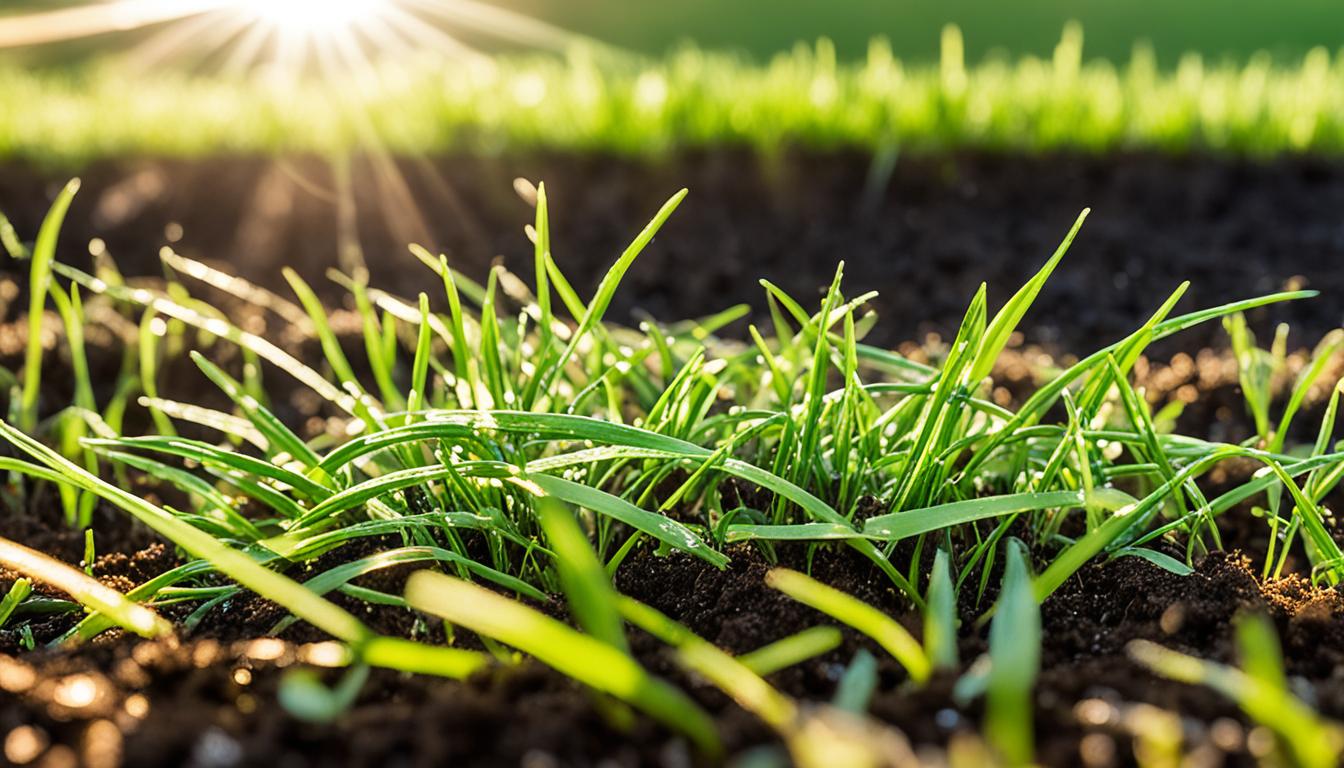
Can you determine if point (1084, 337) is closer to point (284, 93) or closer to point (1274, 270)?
point (1274, 270)

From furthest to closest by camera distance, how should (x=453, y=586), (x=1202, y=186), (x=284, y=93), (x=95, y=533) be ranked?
1. (x=284, y=93)
2. (x=1202, y=186)
3. (x=95, y=533)
4. (x=453, y=586)

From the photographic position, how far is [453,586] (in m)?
0.71

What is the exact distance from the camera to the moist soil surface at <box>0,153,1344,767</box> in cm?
82

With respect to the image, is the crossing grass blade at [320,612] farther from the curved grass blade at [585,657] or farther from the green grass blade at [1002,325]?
the green grass blade at [1002,325]

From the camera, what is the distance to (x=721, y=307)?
8.96 feet

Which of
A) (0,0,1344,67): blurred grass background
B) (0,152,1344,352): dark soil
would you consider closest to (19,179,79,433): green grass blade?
(0,152,1344,352): dark soil

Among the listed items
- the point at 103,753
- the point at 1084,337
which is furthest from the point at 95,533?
the point at 1084,337

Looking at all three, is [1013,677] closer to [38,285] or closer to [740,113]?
[38,285]

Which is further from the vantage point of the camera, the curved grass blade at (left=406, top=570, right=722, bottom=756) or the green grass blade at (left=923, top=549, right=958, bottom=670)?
the green grass blade at (left=923, top=549, right=958, bottom=670)

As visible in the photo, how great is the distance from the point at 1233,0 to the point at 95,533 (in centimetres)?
1346

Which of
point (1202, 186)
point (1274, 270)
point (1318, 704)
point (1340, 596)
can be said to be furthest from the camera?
point (1202, 186)

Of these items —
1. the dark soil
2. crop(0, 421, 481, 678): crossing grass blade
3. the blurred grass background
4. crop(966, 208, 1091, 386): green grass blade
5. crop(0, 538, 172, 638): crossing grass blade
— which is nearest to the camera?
crop(0, 421, 481, 678): crossing grass blade

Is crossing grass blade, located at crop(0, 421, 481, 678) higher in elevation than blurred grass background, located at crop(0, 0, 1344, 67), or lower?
higher

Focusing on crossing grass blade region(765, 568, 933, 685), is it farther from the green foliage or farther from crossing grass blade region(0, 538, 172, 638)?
the green foliage
